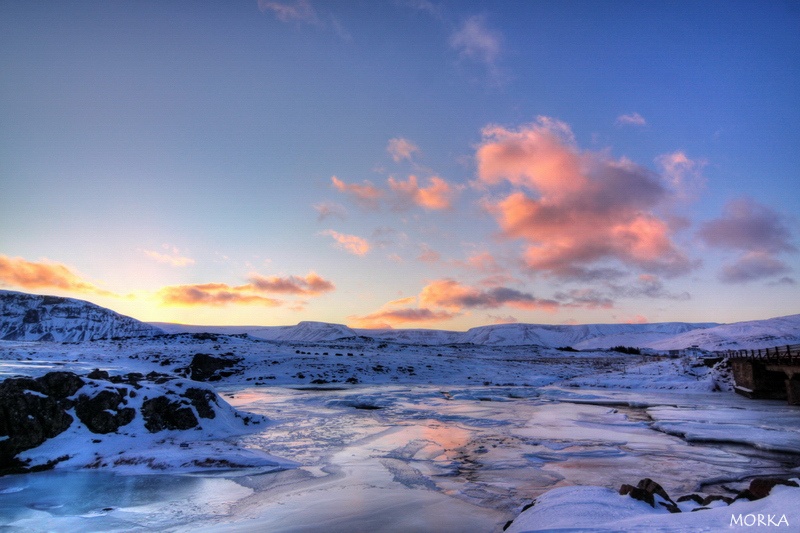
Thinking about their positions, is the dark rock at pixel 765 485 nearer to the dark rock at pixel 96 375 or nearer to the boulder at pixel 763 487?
the boulder at pixel 763 487

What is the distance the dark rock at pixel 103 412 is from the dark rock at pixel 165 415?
50 centimetres

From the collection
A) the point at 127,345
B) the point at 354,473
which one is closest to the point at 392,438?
the point at 354,473

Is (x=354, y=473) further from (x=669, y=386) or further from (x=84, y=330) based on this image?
(x=84, y=330)

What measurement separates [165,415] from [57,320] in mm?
131602

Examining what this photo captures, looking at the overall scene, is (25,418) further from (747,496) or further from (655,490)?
(747,496)

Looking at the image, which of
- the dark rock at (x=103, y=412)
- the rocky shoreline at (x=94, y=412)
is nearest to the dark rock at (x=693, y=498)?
the rocky shoreline at (x=94, y=412)

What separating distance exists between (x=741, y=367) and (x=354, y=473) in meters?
33.3

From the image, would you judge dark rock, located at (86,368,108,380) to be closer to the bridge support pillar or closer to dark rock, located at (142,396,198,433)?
dark rock, located at (142,396,198,433)

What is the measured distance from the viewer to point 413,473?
35.2ft

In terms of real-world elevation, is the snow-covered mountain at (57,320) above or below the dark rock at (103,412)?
above

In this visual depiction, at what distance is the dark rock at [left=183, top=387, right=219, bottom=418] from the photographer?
51.1ft

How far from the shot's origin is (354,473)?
1068cm

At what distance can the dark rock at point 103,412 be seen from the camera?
42.4 ft

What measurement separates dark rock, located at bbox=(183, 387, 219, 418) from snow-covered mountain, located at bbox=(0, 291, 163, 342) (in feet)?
374
